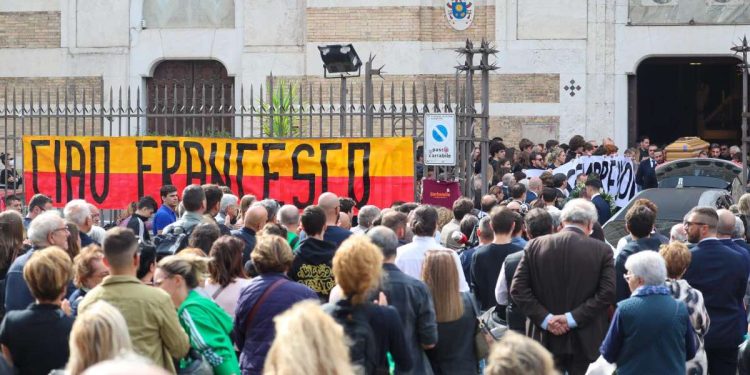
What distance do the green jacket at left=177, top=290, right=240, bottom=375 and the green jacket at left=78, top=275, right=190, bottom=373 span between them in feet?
1.12

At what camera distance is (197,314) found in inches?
315

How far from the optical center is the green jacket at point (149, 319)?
7.47 m

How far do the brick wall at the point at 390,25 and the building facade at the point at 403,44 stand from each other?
0.07 feet

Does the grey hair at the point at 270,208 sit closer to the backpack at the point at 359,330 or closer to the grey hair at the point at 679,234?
the grey hair at the point at 679,234

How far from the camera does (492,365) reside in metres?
4.73

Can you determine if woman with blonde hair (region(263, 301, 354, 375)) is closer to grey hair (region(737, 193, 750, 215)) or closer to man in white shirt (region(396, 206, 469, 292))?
man in white shirt (region(396, 206, 469, 292))

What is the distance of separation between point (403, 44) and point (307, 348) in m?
23.7

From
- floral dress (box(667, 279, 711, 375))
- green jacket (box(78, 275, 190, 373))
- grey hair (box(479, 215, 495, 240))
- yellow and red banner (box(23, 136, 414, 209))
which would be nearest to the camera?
green jacket (box(78, 275, 190, 373))

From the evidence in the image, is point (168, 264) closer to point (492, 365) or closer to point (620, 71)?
point (492, 365)

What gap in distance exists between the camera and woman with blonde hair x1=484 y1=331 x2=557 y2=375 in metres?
4.68

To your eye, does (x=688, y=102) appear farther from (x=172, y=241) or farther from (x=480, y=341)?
(x=480, y=341)

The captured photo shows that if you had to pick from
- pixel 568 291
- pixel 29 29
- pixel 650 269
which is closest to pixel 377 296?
pixel 650 269

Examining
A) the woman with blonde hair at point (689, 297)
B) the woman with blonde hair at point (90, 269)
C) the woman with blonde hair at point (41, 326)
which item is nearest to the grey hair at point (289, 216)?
the woman with blonde hair at point (90, 269)

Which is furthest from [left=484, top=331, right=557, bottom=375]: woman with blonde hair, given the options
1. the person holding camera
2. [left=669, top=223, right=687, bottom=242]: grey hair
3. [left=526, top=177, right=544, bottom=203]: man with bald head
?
[left=526, top=177, right=544, bottom=203]: man with bald head
